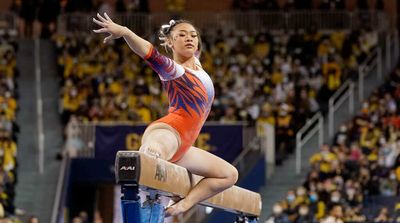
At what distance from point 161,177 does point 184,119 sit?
790 mm

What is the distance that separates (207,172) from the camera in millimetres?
8945

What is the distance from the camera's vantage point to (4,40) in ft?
87.7

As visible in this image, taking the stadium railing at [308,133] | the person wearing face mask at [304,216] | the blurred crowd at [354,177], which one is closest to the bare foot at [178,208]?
the blurred crowd at [354,177]

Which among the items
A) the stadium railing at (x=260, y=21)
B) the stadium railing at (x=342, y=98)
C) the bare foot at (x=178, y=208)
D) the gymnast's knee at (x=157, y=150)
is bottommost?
the stadium railing at (x=342, y=98)

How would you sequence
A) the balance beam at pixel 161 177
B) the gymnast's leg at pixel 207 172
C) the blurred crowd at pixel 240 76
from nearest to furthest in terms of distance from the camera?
1. the balance beam at pixel 161 177
2. the gymnast's leg at pixel 207 172
3. the blurred crowd at pixel 240 76

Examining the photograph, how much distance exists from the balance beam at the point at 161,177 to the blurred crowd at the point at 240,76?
13.6 meters

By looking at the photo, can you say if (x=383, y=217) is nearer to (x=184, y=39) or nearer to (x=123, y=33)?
(x=184, y=39)

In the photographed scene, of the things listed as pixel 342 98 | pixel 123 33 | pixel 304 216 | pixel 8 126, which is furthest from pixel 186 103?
pixel 342 98

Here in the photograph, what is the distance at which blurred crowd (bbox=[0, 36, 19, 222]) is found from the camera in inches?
799

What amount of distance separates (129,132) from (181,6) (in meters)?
6.98

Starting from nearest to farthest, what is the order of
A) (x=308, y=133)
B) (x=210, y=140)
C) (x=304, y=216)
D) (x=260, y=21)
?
(x=304, y=216), (x=210, y=140), (x=308, y=133), (x=260, y=21)

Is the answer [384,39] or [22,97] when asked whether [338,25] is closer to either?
[384,39]

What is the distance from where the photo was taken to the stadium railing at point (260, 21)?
27.4m

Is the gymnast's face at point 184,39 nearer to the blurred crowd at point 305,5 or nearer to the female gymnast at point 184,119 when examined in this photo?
the female gymnast at point 184,119
